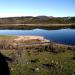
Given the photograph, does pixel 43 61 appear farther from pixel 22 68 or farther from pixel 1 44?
pixel 1 44

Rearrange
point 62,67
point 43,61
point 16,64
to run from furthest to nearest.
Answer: point 43,61 < point 16,64 < point 62,67

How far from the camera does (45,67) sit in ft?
63.3

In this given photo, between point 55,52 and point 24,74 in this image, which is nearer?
point 24,74

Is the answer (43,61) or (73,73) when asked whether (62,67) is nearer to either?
(73,73)

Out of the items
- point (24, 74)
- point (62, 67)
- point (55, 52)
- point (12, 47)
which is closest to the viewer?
point (24, 74)

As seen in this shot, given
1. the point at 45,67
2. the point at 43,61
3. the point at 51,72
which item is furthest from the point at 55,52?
the point at 51,72

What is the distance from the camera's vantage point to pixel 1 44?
1252 inches

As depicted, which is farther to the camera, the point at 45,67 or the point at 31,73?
the point at 45,67

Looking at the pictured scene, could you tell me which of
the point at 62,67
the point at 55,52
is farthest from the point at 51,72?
the point at 55,52

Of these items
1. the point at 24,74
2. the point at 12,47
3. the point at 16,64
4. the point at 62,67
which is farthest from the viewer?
the point at 12,47

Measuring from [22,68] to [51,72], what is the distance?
8.90ft

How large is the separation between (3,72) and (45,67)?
3859 mm

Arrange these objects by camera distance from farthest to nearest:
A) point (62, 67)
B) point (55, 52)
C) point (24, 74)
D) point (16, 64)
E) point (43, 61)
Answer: point (55, 52) < point (43, 61) < point (16, 64) < point (62, 67) < point (24, 74)

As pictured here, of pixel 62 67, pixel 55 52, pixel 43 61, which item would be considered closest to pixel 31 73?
pixel 62 67
